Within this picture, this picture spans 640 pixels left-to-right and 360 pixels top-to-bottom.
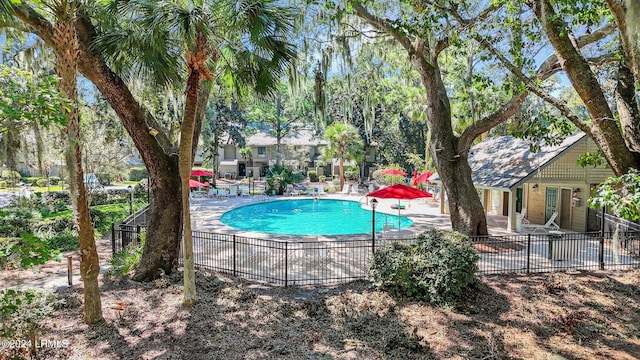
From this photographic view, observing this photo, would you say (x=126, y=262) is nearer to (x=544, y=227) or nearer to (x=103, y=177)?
(x=544, y=227)

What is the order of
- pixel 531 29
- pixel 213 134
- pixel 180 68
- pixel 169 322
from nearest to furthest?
pixel 169 322 < pixel 180 68 < pixel 531 29 < pixel 213 134

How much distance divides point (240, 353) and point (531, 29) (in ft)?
30.5

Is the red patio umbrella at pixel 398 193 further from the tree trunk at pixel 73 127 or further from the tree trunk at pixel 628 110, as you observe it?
the tree trunk at pixel 73 127

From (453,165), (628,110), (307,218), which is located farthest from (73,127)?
(307,218)

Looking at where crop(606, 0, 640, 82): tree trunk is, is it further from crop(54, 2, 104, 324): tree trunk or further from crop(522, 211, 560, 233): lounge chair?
crop(522, 211, 560, 233): lounge chair

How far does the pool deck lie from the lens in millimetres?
13038

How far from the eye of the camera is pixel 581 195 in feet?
44.9

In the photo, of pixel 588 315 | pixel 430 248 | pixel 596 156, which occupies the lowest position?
pixel 588 315

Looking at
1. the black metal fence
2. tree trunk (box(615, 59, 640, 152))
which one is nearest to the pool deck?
the black metal fence

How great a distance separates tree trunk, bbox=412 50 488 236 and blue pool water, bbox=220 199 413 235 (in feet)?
14.8

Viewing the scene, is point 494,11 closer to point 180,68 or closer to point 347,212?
point 180,68

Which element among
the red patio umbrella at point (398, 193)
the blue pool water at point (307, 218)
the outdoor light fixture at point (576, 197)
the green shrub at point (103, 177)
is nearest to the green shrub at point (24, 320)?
the red patio umbrella at point (398, 193)

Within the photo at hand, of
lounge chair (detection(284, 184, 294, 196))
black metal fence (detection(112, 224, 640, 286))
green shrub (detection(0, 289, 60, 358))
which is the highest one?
lounge chair (detection(284, 184, 294, 196))

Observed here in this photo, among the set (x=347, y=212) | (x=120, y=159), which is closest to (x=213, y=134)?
(x=120, y=159)
